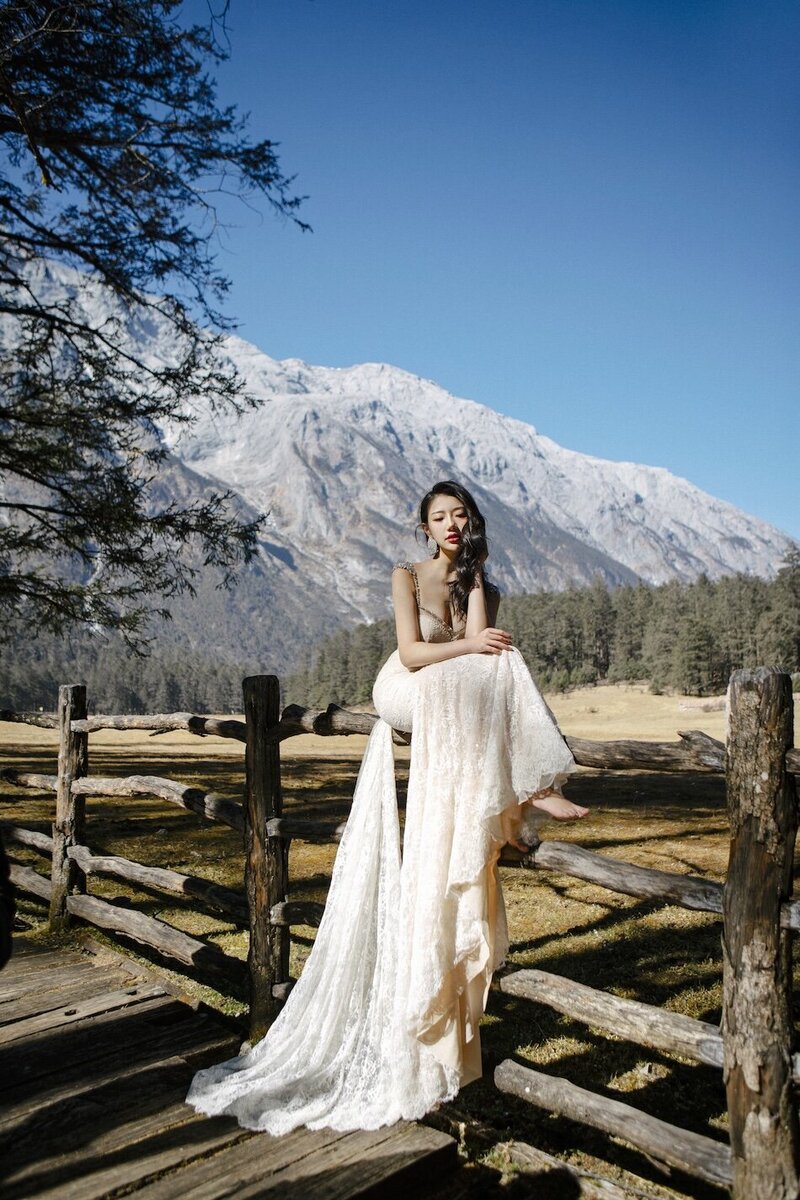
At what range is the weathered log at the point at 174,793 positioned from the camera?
442 cm

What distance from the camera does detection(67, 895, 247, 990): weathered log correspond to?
4.31m

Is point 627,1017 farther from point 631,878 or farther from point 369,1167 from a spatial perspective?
point 369,1167

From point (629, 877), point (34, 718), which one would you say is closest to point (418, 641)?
point (629, 877)

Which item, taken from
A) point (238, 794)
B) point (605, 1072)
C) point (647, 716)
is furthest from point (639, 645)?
point (605, 1072)

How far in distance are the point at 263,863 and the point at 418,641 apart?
59.3 inches

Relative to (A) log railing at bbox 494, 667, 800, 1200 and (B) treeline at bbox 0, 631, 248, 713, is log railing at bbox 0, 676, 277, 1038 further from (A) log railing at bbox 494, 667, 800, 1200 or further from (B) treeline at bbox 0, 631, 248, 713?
(B) treeline at bbox 0, 631, 248, 713

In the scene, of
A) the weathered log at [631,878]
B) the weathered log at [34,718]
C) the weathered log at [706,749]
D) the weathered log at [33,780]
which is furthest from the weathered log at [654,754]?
the weathered log at [34,718]

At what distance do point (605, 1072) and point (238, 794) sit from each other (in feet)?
25.7

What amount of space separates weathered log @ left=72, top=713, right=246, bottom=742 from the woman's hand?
1617 mm

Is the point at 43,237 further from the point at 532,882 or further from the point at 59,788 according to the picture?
the point at 532,882

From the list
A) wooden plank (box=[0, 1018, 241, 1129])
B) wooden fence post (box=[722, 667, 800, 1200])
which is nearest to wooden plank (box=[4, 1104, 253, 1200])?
wooden plank (box=[0, 1018, 241, 1129])

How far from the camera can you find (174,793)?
491 centimetres

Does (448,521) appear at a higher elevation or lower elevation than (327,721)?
higher

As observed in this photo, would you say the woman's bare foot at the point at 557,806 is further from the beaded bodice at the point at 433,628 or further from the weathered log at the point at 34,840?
the weathered log at the point at 34,840
